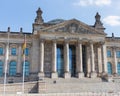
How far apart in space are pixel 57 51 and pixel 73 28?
673 centimetres

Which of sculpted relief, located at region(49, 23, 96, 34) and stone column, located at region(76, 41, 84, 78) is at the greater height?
sculpted relief, located at region(49, 23, 96, 34)

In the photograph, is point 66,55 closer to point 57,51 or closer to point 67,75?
point 57,51

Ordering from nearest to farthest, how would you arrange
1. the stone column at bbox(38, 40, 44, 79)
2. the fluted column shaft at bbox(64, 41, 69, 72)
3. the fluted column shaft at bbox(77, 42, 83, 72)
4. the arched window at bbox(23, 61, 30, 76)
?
the stone column at bbox(38, 40, 44, 79), the fluted column shaft at bbox(64, 41, 69, 72), the fluted column shaft at bbox(77, 42, 83, 72), the arched window at bbox(23, 61, 30, 76)

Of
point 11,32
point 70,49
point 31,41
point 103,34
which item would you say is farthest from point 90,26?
point 11,32

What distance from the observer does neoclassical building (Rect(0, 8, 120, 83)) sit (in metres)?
55.4

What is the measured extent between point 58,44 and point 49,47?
8.23 ft

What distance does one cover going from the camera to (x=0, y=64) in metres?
56.6

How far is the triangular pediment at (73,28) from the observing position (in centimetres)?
5660

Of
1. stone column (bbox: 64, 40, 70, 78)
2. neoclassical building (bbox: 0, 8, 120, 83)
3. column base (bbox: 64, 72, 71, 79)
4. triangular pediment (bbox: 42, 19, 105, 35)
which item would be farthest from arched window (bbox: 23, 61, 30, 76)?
triangular pediment (bbox: 42, 19, 105, 35)

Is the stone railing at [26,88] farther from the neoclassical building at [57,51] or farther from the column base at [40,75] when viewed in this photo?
the neoclassical building at [57,51]

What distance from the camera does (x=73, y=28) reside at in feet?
189

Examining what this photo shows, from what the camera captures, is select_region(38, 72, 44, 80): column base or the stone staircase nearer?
the stone staircase

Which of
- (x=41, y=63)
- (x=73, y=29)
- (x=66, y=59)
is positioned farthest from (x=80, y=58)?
(x=41, y=63)

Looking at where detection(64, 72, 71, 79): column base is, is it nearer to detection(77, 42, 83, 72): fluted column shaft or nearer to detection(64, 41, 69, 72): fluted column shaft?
detection(64, 41, 69, 72): fluted column shaft
